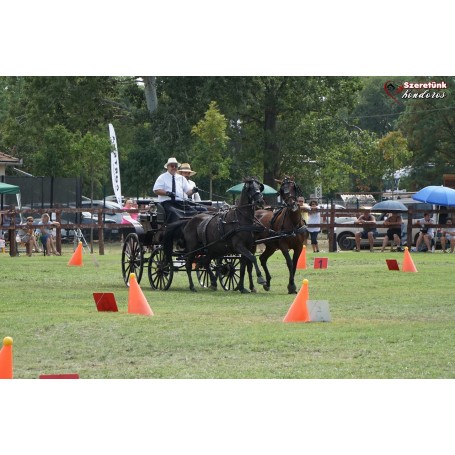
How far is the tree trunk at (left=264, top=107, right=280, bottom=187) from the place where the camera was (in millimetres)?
47844

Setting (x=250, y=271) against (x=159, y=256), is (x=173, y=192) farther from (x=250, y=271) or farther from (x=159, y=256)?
(x=250, y=271)

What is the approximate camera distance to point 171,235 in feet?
69.0

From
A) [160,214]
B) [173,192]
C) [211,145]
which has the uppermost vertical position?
[211,145]

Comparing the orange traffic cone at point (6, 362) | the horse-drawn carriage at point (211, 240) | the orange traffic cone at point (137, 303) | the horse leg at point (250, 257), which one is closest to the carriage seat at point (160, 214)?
the horse-drawn carriage at point (211, 240)

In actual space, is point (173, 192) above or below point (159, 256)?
above

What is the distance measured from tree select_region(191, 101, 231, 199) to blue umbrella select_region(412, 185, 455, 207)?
7598 millimetres

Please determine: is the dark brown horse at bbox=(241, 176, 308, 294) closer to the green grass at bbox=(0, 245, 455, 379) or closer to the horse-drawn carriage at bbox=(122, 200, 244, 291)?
the horse-drawn carriage at bbox=(122, 200, 244, 291)

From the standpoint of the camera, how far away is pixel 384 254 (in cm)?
3575

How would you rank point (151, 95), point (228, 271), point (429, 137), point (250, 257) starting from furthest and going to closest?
point (429, 137), point (151, 95), point (228, 271), point (250, 257)

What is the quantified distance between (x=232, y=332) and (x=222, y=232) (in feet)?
20.0

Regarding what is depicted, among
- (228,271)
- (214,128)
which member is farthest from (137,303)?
(214,128)

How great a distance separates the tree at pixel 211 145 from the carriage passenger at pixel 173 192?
788 inches

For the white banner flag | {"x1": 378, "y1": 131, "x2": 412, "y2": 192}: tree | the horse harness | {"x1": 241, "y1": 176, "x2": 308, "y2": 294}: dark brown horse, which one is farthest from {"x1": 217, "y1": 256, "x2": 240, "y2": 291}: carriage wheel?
{"x1": 378, "y1": 131, "x2": 412, "y2": 192}: tree

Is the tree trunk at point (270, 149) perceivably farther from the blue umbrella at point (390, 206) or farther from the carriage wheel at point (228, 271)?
the carriage wheel at point (228, 271)
